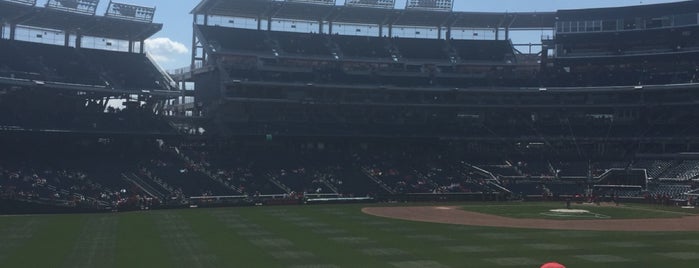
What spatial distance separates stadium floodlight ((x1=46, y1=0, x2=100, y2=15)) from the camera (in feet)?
234

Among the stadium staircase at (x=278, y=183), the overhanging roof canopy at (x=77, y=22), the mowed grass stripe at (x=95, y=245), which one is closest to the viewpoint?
the mowed grass stripe at (x=95, y=245)

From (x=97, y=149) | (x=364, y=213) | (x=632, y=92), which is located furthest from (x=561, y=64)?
(x=97, y=149)

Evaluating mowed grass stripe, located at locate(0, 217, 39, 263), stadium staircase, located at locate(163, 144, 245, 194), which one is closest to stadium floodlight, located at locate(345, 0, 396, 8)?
stadium staircase, located at locate(163, 144, 245, 194)

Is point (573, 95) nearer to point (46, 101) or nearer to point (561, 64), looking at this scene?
point (561, 64)

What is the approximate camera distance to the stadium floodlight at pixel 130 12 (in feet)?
248

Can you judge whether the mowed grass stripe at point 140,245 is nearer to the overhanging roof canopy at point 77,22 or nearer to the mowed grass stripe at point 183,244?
the mowed grass stripe at point 183,244

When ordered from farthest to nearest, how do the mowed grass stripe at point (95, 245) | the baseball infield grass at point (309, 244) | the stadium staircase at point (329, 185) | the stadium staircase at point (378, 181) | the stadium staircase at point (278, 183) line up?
the stadium staircase at point (378, 181) → the stadium staircase at point (329, 185) → the stadium staircase at point (278, 183) → the baseball infield grass at point (309, 244) → the mowed grass stripe at point (95, 245)

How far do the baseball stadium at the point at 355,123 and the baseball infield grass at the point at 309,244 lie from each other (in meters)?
0.82

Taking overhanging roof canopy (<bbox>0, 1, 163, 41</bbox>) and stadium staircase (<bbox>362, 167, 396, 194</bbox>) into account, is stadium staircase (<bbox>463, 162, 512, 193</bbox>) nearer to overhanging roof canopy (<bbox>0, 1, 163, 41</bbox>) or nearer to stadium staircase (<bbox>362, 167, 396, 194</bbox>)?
stadium staircase (<bbox>362, 167, 396, 194</bbox>)

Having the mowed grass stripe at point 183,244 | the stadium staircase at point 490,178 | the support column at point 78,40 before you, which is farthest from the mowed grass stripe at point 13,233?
the stadium staircase at point 490,178

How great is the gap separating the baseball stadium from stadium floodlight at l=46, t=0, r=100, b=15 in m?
0.19

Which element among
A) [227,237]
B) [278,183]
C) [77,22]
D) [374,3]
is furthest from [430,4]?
[227,237]

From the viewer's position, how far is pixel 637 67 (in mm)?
90250

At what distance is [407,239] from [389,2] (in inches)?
2256
